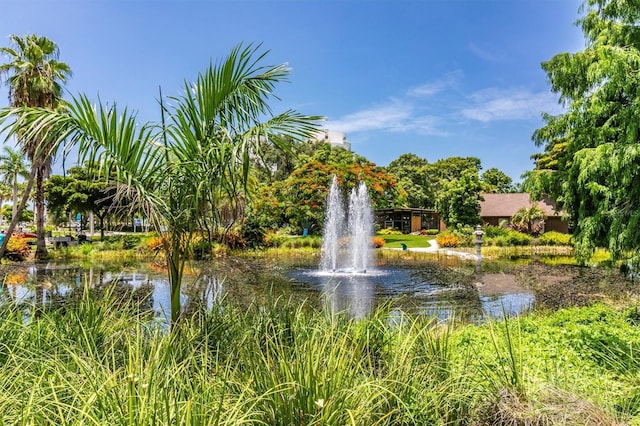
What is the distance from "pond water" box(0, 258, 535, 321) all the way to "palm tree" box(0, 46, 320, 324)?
3048 mm

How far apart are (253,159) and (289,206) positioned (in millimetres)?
23940

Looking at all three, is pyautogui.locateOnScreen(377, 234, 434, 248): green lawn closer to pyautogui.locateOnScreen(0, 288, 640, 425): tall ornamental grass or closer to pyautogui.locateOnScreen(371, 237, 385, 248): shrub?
pyautogui.locateOnScreen(371, 237, 385, 248): shrub

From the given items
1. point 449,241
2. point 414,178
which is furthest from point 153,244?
point 414,178

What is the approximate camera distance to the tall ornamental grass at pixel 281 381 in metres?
1.95

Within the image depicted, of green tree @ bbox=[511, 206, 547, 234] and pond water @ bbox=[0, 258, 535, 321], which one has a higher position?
green tree @ bbox=[511, 206, 547, 234]

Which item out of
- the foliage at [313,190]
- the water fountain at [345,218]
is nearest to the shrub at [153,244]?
the foliage at [313,190]

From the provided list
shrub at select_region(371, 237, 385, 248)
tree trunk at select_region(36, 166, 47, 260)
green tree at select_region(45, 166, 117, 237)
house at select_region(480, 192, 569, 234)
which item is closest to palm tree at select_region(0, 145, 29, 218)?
green tree at select_region(45, 166, 117, 237)

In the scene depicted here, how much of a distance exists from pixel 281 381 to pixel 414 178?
4981cm

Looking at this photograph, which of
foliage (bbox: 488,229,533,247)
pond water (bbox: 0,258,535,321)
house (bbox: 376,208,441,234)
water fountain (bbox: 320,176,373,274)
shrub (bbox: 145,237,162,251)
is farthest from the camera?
house (bbox: 376,208,441,234)

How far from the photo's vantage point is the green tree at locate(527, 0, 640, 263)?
5.82m

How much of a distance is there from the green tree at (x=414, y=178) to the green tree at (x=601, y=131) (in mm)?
37140

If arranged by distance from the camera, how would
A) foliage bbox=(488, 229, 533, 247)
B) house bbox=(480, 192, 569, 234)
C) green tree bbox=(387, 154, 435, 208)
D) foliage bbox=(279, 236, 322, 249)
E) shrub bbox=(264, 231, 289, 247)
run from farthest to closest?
green tree bbox=(387, 154, 435, 208), house bbox=(480, 192, 569, 234), foliage bbox=(488, 229, 533, 247), shrub bbox=(264, 231, 289, 247), foliage bbox=(279, 236, 322, 249)

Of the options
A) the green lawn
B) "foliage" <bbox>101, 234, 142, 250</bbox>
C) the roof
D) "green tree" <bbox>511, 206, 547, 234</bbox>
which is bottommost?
the green lawn

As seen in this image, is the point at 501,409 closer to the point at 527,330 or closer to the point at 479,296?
the point at 527,330
